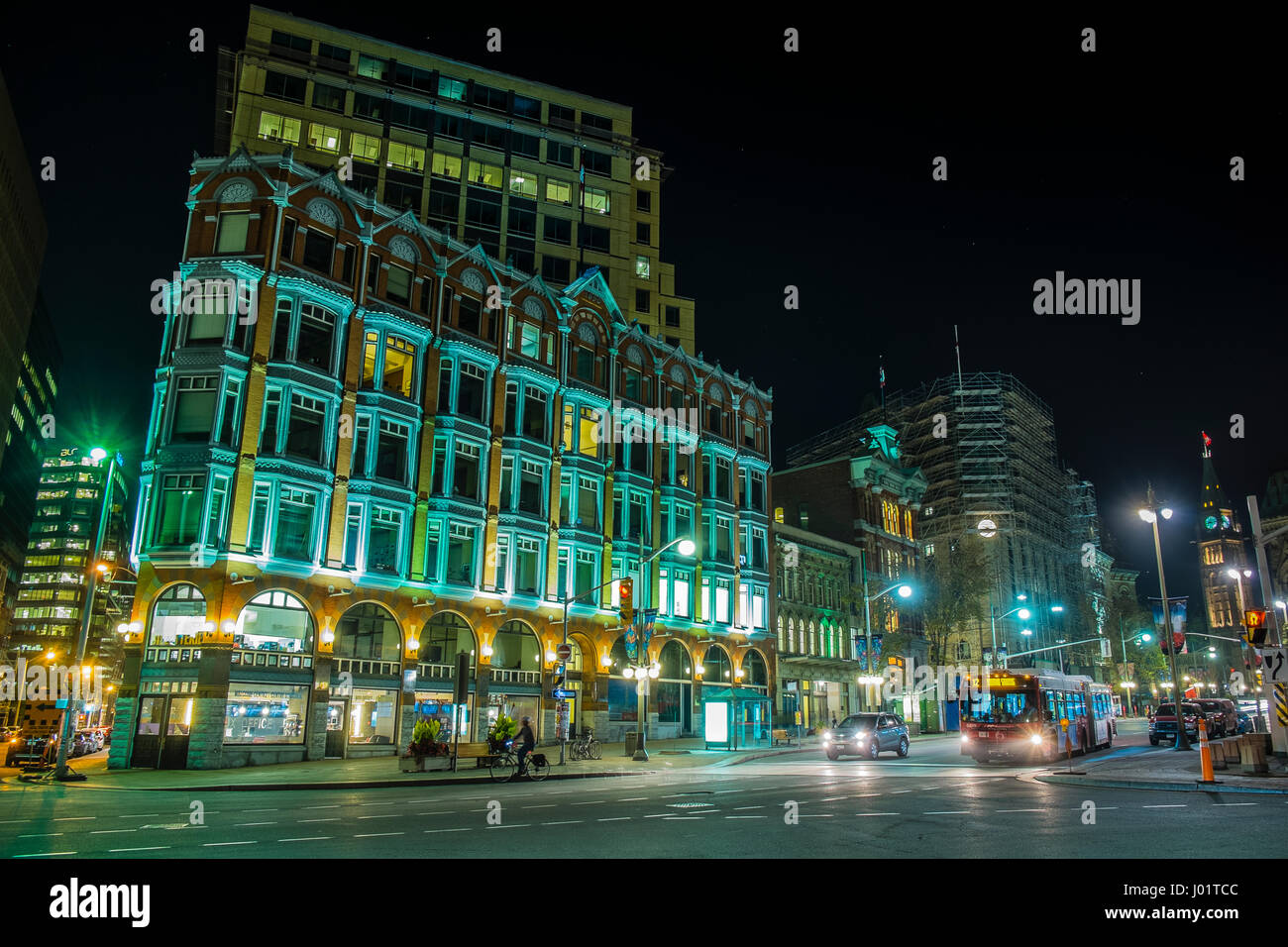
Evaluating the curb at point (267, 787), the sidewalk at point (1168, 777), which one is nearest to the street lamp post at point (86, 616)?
the curb at point (267, 787)

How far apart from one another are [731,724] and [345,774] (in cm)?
1991

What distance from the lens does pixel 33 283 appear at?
377ft

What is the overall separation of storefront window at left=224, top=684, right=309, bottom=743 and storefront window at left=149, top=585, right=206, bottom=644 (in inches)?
114

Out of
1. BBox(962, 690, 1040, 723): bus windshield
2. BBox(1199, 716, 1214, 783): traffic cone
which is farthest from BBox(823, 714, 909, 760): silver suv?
BBox(1199, 716, 1214, 783): traffic cone

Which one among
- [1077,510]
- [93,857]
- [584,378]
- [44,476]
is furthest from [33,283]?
[1077,510]

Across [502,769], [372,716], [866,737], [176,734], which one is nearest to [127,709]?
[176,734]

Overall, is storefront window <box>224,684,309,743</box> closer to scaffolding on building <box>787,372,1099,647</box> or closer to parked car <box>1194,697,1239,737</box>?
parked car <box>1194,697,1239,737</box>

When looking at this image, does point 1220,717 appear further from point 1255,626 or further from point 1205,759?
point 1255,626

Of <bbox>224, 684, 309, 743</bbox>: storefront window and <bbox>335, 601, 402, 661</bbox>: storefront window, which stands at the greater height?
<bbox>335, 601, 402, 661</bbox>: storefront window

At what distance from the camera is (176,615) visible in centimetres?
3394

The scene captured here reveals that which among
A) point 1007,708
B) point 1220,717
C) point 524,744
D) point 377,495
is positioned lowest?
point 524,744

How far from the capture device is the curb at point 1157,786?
20.7 m

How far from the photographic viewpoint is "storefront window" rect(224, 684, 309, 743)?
33438mm
